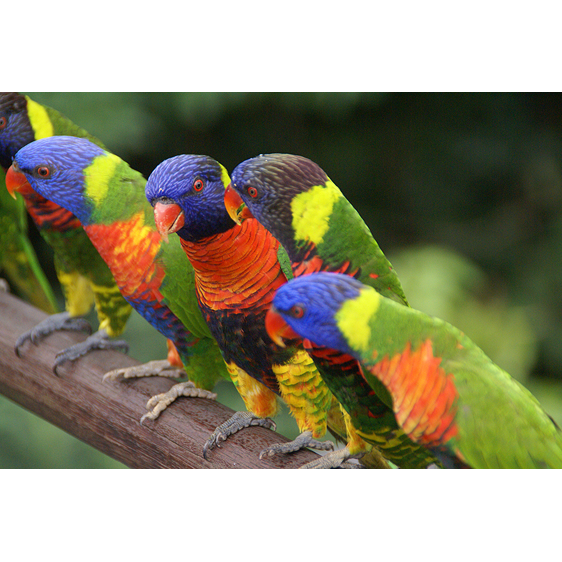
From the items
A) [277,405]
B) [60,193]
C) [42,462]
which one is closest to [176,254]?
[60,193]

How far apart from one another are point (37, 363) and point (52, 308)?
0.46 metres

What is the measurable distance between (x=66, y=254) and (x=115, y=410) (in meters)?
0.49

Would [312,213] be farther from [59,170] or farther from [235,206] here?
[59,170]

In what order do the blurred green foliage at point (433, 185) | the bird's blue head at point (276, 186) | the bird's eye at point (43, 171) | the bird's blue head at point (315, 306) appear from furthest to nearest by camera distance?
the blurred green foliage at point (433, 185) < the bird's eye at point (43, 171) < the bird's blue head at point (276, 186) < the bird's blue head at point (315, 306)

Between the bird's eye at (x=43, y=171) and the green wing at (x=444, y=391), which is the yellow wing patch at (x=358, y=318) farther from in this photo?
the bird's eye at (x=43, y=171)

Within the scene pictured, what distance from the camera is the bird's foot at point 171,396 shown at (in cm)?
158

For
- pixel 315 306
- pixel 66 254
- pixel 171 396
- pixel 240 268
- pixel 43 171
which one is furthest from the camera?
pixel 66 254

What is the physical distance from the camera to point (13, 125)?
1492mm

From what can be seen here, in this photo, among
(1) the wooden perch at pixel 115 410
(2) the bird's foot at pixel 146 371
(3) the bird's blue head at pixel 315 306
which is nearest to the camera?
(3) the bird's blue head at pixel 315 306

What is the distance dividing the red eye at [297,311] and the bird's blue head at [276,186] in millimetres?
208

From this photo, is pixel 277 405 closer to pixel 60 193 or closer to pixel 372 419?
pixel 372 419

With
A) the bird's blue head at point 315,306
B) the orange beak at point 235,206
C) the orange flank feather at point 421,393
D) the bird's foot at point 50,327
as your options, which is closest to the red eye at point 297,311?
the bird's blue head at point 315,306

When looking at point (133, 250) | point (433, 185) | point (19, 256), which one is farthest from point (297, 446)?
point (433, 185)

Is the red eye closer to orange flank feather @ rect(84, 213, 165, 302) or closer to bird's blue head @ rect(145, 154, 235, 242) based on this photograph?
bird's blue head @ rect(145, 154, 235, 242)
